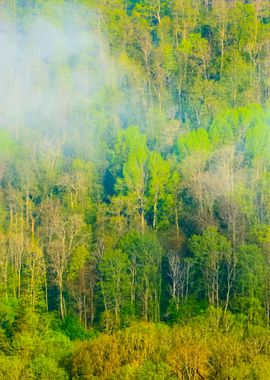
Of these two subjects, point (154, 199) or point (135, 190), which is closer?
point (154, 199)

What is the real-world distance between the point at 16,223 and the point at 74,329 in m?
14.2

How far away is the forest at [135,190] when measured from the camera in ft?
180

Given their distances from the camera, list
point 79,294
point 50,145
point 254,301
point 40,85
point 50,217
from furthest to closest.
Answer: point 40,85 < point 50,145 < point 50,217 < point 79,294 < point 254,301

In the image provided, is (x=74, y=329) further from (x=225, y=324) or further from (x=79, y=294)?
(x=225, y=324)

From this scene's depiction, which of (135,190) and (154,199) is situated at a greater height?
(135,190)

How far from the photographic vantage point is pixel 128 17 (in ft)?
371

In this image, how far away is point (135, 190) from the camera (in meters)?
81.2

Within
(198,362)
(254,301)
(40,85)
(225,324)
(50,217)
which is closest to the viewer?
(198,362)

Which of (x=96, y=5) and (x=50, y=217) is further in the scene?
(x=96, y=5)

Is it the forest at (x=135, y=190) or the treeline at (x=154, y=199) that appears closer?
the forest at (x=135, y=190)

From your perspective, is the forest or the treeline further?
the treeline

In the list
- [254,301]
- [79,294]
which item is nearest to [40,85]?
[79,294]

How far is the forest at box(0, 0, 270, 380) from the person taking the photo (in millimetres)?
54750

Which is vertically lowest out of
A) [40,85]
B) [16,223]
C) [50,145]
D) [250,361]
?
[250,361]
